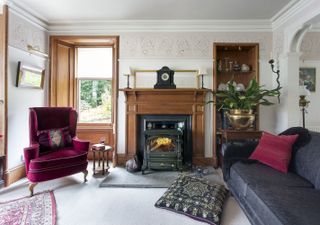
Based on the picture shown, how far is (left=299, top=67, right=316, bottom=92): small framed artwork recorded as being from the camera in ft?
13.3

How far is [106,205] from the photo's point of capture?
250 cm

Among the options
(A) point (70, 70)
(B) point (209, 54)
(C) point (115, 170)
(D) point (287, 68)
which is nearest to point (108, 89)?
(A) point (70, 70)

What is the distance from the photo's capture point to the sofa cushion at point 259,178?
1.98 m

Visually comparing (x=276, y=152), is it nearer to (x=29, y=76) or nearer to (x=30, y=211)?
(x=30, y=211)

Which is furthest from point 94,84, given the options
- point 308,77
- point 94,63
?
point 308,77

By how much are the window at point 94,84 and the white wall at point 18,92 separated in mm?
918

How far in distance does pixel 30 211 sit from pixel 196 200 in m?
1.88

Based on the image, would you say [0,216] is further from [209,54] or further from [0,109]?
[209,54]

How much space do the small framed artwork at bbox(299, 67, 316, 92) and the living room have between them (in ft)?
0.06

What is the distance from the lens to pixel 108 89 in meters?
4.53

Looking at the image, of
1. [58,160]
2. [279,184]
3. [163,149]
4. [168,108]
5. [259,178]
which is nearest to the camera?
[279,184]

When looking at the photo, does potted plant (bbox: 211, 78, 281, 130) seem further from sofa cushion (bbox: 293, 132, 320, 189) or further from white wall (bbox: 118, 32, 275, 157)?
sofa cushion (bbox: 293, 132, 320, 189)

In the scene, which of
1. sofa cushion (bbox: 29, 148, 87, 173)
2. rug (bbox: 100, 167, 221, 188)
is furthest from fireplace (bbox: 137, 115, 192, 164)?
sofa cushion (bbox: 29, 148, 87, 173)

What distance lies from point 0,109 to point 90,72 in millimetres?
1873
